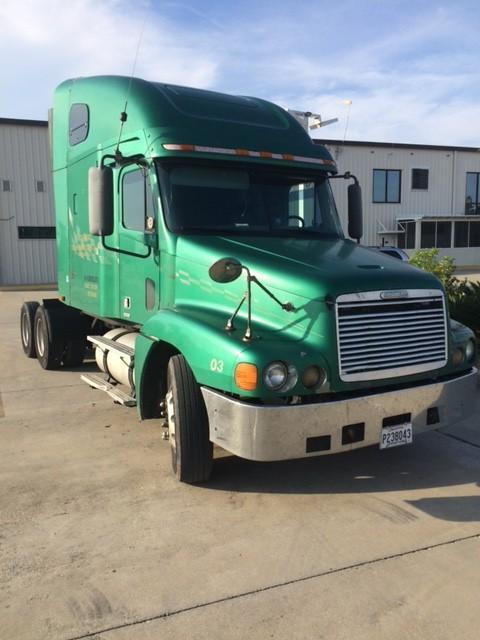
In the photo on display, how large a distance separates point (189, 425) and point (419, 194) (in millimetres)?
32523

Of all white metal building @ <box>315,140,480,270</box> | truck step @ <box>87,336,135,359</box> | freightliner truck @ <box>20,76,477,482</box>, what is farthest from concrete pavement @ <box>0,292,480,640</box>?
white metal building @ <box>315,140,480,270</box>

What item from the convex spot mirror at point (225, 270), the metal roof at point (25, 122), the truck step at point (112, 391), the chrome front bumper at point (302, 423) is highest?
the metal roof at point (25, 122)

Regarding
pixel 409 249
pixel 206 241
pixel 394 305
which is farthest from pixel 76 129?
pixel 409 249

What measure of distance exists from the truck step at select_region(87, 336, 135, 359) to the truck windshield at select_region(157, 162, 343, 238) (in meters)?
1.50

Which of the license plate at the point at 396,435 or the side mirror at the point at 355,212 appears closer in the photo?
the license plate at the point at 396,435

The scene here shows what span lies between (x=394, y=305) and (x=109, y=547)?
255 centimetres

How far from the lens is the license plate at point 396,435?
4293mm

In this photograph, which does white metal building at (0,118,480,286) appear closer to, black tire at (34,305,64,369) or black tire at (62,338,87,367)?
black tire at (34,305,64,369)

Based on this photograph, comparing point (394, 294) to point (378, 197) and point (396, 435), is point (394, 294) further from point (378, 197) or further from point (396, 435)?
point (378, 197)

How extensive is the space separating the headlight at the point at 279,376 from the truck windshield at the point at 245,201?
170 cm

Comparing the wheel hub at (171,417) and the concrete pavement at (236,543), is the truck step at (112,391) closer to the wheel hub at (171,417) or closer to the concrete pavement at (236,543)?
the concrete pavement at (236,543)

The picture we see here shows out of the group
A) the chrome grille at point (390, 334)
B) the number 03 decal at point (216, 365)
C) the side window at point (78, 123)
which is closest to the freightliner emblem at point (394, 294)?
the chrome grille at point (390, 334)

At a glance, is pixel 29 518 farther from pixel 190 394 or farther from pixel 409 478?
pixel 409 478

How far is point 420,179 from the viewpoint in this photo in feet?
112
